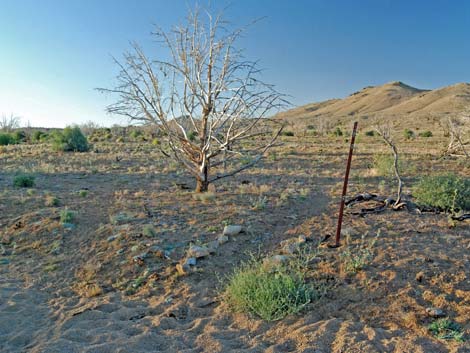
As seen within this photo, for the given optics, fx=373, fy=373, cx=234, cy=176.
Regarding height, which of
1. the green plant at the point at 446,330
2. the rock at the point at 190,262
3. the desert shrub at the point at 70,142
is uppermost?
the desert shrub at the point at 70,142

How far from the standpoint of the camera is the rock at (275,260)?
16.4 ft

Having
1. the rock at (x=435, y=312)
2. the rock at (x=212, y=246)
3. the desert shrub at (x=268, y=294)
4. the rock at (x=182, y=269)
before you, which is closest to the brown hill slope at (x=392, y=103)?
the rock at (x=212, y=246)

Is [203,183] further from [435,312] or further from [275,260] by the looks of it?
[435,312]

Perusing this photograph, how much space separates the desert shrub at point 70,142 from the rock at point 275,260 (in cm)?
2035

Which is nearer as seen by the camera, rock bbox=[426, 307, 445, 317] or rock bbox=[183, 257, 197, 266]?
rock bbox=[426, 307, 445, 317]

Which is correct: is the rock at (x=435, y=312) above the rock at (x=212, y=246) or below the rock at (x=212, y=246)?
below

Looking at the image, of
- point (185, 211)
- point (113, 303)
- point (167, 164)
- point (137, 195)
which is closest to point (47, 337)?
point (113, 303)

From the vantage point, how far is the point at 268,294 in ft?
13.8

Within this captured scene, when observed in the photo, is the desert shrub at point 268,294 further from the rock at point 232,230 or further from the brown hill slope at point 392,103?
the brown hill slope at point 392,103

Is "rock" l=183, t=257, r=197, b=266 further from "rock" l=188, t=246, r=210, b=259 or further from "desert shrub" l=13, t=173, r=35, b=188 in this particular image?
"desert shrub" l=13, t=173, r=35, b=188

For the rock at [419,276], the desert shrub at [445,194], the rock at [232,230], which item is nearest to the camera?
the rock at [419,276]

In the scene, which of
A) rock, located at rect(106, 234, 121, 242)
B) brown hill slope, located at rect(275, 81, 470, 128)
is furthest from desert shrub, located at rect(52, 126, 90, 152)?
brown hill slope, located at rect(275, 81, 470, 128)

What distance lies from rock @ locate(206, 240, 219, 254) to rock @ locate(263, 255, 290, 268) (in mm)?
991

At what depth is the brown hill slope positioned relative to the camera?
260ft
